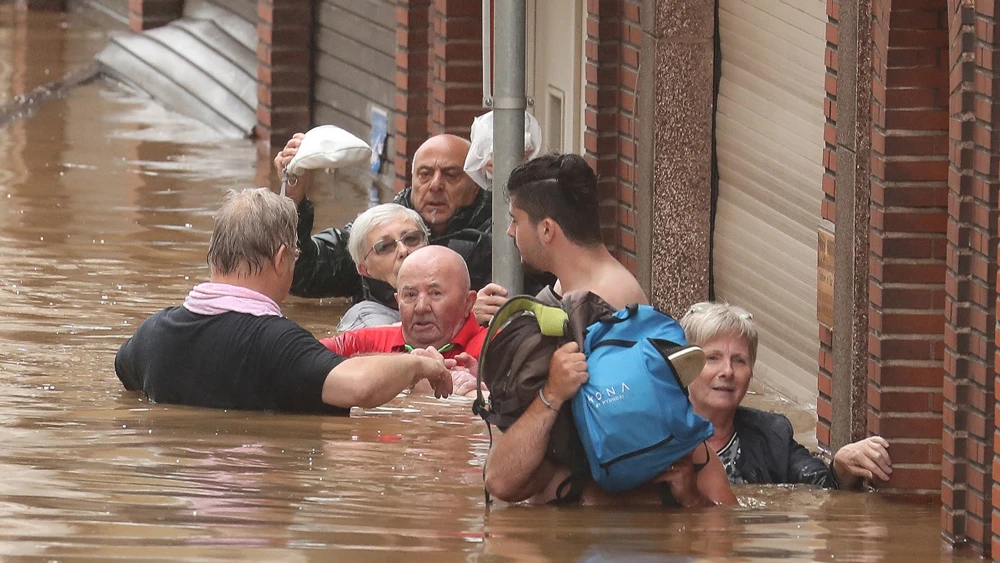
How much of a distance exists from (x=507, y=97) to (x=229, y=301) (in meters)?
1.71

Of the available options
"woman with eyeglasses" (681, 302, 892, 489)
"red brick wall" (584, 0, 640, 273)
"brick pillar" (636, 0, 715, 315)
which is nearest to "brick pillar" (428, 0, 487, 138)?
"red brick wall" (584, 0, 640, 273)

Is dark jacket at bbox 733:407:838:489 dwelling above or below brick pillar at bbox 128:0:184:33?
above

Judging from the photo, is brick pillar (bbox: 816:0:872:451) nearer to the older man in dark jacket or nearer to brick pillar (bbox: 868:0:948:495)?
brick pillar (bbox: 868:0:948:495)

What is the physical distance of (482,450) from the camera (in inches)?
278

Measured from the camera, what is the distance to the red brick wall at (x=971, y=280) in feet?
20.0

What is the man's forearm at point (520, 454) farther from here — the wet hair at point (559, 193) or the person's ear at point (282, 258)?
the person's ear at point (282, 258)

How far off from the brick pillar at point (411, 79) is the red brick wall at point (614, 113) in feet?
10.7

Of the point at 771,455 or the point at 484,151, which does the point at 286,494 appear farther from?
the point at 484,151

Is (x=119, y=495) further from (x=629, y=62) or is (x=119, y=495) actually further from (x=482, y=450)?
(x=629, y=62)

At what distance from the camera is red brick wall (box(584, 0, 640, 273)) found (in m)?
10.3

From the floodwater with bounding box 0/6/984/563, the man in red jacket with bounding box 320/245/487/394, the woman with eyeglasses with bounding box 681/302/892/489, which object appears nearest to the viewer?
the floodwater with bounding box 0/6/984/563

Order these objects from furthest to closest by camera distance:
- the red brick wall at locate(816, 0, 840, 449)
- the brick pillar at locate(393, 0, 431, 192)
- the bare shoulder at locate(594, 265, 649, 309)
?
the brick pillar at locate(393, 0, 431, 192)
the red brick wall at locate(816, 0, 840, 449)
the bare shoulder at locate(594, 265, 649, 309)

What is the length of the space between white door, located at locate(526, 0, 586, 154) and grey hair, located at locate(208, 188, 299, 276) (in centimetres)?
399

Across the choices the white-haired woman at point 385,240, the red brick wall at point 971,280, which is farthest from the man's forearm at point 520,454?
the white-haired woman at point 385,240
